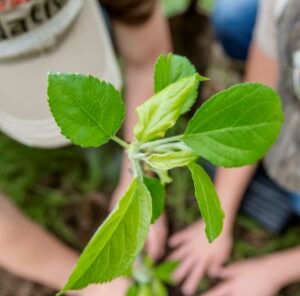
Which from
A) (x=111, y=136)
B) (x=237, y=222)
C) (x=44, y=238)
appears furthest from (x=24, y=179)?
(x=111, y=136)

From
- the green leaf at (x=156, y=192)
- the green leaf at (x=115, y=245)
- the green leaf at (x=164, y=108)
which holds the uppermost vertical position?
the green leaf at (x=164, y=108)

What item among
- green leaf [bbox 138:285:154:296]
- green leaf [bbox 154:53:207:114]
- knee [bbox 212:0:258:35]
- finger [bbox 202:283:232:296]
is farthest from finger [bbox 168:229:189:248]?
green leaf [bbox 154:53:207:114]

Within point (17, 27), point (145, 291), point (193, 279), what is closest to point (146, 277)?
point (145, 291)

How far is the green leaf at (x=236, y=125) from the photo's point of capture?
465mm

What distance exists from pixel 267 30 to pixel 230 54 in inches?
17.4

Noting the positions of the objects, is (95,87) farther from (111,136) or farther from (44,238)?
(44,238)

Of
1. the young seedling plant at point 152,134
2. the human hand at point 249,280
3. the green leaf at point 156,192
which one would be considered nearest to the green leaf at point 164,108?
the young seedling plant at point 152,134

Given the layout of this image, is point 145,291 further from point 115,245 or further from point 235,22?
point 235,22

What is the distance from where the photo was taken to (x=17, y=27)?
0.71 metres

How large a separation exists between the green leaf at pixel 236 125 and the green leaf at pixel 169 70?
0.14ft

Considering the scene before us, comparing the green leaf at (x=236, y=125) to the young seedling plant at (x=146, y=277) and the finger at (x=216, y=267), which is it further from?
the finger at (x=216, y=267)

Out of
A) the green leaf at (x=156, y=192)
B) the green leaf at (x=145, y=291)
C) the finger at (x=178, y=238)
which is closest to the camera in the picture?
the green leaf at (x=156, y=192)

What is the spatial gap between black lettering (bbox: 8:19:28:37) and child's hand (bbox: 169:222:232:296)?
24.8 inches

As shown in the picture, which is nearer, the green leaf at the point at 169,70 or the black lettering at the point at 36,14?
the green leaf at the point at 169,70
